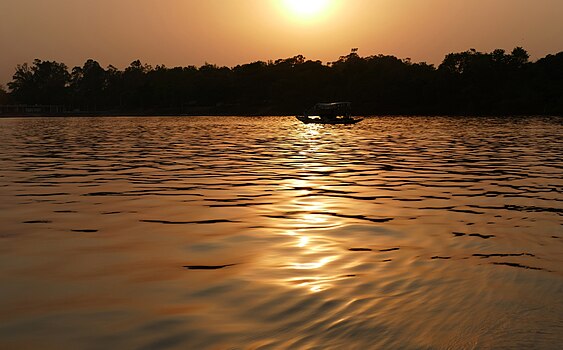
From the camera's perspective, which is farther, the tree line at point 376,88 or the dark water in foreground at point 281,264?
the tree line at point 376,88

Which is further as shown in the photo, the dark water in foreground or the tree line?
the tree line

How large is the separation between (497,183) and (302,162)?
30.3ft

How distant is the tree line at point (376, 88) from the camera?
12544cm

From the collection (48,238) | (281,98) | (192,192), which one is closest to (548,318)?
(48,238)

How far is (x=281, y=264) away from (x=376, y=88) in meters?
142

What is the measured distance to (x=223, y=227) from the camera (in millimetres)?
10148

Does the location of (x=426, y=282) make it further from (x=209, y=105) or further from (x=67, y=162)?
(x=209, y=105)

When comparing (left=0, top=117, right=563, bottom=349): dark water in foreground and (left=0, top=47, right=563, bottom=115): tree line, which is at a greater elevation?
(left=0, top=47, right=563, bottom=115): tree line

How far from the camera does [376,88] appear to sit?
477ft

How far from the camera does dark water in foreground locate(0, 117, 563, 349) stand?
5.09 metres

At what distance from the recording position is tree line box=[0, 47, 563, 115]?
125 metres

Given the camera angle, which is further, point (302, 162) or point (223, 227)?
point (302, 162)

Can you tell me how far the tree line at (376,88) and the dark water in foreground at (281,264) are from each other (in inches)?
4520

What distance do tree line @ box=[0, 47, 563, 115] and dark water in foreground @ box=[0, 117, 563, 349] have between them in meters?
115
